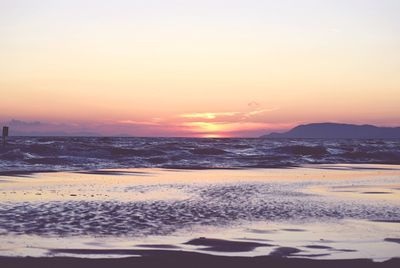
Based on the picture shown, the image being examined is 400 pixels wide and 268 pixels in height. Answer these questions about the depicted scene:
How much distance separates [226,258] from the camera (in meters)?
7.34

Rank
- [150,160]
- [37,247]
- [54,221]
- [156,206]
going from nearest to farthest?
1. [37,247]
2. [54,221]
3. [156,206]
4. [150,160]

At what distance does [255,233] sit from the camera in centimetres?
932

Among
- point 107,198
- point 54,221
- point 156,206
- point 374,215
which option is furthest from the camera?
point 107,198

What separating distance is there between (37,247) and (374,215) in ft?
25.1

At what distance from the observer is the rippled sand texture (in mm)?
8141

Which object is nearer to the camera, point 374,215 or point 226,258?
point 226,258

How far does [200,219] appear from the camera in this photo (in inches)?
428

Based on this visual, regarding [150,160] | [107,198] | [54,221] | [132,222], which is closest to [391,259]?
Result: [132,222]

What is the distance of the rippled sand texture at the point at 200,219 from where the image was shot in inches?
320

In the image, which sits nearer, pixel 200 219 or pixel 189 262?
pixel 189 262

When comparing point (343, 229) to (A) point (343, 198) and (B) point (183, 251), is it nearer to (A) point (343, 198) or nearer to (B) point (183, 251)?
(B) point (183, 251)

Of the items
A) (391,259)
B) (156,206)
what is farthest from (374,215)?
(156,206)

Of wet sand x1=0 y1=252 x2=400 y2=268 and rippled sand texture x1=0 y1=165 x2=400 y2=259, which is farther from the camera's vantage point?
rippled sand texture x1=0 y1=165 x2=400 y2=259

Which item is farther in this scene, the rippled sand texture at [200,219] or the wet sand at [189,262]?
the rippled sand texture at [200,219]
